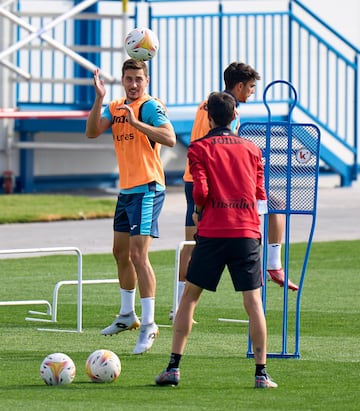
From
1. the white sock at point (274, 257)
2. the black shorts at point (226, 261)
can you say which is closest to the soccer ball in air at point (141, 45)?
the white sock at point (274, 257)

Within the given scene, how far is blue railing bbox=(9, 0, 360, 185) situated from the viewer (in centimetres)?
2198

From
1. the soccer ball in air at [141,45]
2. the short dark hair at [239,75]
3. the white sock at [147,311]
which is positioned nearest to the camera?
the white sock at [147,311]

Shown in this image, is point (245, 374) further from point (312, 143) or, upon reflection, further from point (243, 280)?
point (312, 143)

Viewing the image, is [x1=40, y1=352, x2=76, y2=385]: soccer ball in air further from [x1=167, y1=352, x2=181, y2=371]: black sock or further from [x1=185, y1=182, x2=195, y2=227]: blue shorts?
[x1=185, y1=182, x2=195, y2=227]: blue shorts

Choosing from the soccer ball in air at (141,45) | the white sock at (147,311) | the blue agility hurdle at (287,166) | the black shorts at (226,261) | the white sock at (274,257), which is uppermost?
the soccer ball in air at (141,45)

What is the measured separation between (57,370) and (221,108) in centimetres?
185

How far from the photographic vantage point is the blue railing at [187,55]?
2198cm

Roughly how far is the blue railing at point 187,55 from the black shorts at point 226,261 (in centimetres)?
1270

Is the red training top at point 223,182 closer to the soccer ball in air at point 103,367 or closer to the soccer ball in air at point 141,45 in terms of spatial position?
the soccer ball in air at point 103,367

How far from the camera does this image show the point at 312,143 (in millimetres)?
9219

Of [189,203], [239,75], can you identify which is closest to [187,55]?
[189,203]

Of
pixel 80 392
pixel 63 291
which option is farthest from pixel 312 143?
pixel 63 291

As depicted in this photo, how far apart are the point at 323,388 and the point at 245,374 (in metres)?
0.66

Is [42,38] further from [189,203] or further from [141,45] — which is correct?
[141,45]
